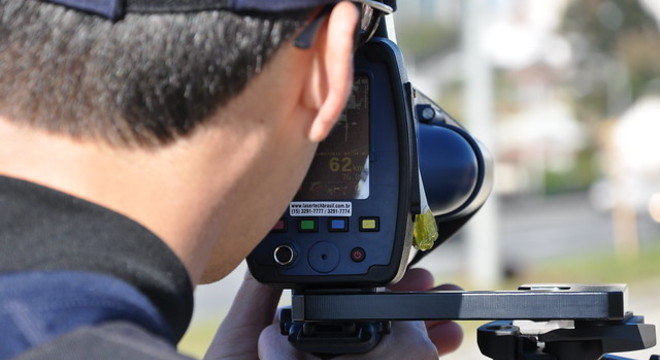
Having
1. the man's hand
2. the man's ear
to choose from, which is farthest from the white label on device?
the man's ear

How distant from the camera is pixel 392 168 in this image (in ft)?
4.83

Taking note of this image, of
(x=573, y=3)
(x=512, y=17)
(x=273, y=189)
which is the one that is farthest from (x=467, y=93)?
(x=512, y=17)

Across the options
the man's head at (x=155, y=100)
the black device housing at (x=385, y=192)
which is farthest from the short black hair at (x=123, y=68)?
the black device housing at (x=385, y=192)

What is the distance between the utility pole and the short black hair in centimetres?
914

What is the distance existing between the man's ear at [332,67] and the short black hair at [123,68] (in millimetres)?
78

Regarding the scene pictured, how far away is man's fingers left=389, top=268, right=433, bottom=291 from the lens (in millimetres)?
1733

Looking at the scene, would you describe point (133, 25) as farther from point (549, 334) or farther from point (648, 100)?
point (648, 100)

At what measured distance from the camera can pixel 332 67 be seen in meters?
1.14

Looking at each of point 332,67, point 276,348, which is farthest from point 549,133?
point 332,67

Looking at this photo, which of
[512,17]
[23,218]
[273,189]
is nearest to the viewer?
[23,218]

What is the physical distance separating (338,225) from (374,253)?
0.22ft

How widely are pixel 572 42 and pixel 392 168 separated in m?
18.1

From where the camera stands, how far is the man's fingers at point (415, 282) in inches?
68.2

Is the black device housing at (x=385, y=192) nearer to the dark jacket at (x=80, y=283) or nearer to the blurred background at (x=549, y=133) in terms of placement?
the dark jacket at (x=80, y=283)
